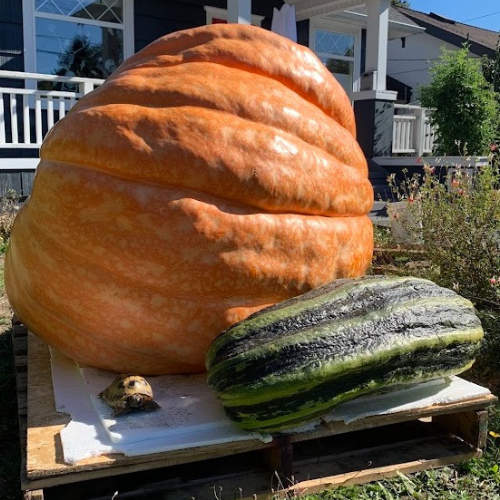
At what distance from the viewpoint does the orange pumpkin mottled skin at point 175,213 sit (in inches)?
79.6

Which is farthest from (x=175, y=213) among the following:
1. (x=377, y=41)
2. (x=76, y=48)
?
(x=377, y=41)

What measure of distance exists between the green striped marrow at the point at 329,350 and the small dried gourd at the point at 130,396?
22cm

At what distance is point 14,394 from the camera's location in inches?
111

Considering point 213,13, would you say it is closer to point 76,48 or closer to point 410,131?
point 76,48

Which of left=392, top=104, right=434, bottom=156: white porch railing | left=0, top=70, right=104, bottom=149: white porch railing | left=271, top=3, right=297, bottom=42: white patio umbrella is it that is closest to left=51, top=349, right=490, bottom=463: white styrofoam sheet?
left=271, top=3, right=297, bottom=42: white patio umbrella

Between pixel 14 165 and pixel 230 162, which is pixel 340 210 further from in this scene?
pixel 14 165

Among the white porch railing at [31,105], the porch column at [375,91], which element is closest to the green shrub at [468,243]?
the white porch railing at [31,105]

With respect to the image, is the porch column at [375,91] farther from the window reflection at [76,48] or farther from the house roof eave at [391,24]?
the window reflection at [76,48]

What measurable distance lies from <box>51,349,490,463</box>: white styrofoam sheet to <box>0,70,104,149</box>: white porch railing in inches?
227

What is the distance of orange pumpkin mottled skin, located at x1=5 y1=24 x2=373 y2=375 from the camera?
6.63 feet

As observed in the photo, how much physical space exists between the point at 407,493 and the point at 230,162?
1259 millimetres

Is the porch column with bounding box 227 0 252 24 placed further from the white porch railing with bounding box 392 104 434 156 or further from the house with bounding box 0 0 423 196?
the white porch railing with bounding box 392 104 434 156

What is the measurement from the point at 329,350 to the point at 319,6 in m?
11.0

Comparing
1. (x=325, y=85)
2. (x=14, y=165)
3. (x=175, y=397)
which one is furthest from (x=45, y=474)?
(x=14, y=165)
